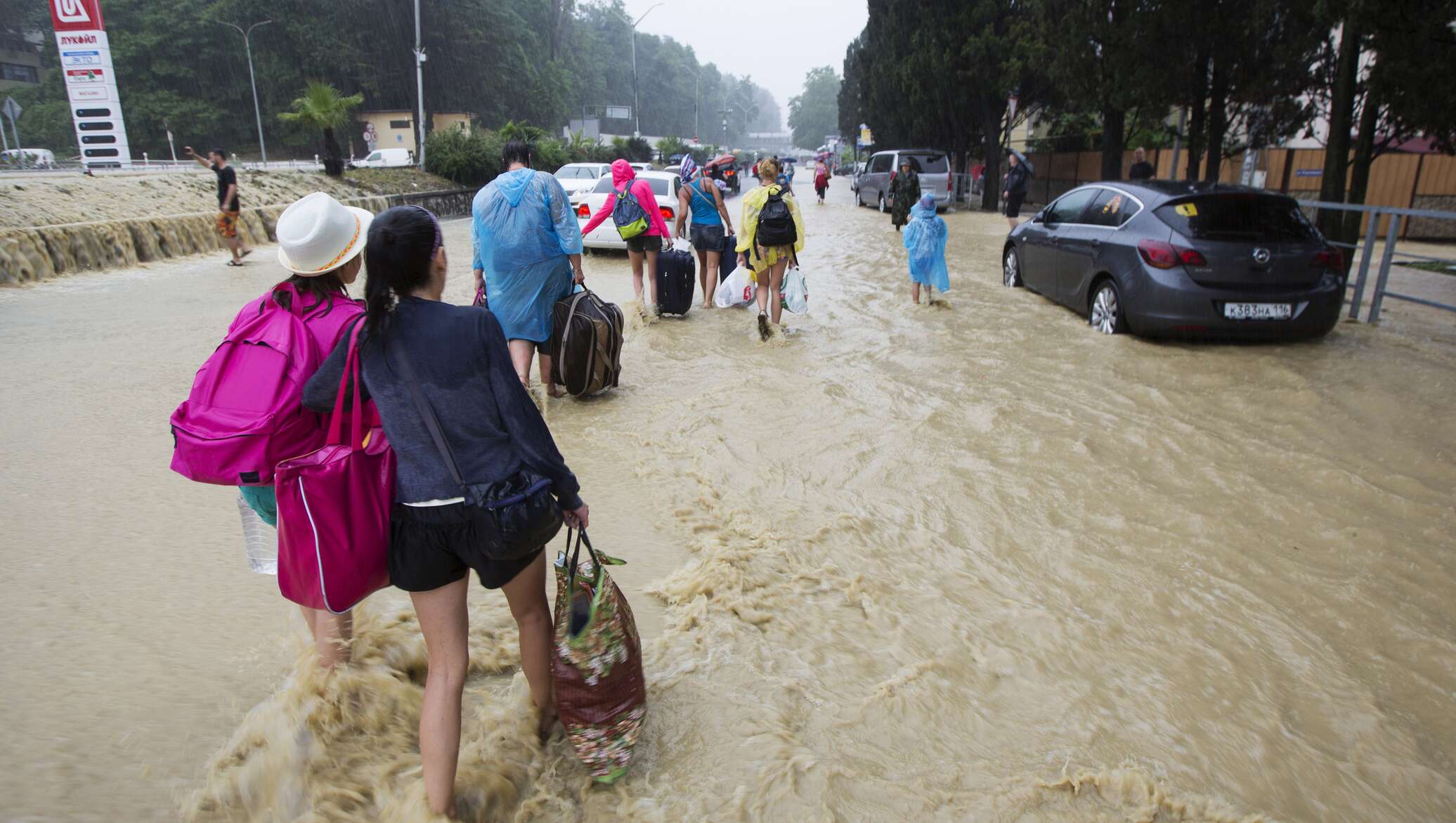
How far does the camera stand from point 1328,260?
736 cm

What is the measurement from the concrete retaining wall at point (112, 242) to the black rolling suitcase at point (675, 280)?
4.20m

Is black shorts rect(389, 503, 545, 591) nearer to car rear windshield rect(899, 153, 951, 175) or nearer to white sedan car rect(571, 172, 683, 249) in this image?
white sedan car rect(571, 172, 683, 249)

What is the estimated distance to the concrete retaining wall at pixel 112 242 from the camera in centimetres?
1187

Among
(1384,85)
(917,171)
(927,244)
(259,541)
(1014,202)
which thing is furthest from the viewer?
(917,171)

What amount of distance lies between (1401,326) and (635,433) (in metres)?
7.65

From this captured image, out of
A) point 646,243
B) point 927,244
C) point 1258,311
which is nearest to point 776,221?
point 646,243

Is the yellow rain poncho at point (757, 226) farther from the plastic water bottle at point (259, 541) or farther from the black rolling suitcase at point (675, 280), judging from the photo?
the plastic water bottle at point (259, 541)

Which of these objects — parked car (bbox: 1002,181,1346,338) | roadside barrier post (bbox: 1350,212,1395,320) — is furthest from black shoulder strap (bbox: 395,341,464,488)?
roadside barrier post (bbox: 1350,212,1395,320)

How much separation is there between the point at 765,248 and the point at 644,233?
1376 millimetres

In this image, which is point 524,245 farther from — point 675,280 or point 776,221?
point 675,280

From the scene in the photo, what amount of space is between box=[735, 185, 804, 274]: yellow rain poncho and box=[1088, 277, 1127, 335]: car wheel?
2.91 meters

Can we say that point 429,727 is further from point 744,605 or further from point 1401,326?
point 1401,326

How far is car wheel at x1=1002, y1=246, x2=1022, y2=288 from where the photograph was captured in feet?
35.8

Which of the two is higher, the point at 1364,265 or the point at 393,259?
the point at 393,259
